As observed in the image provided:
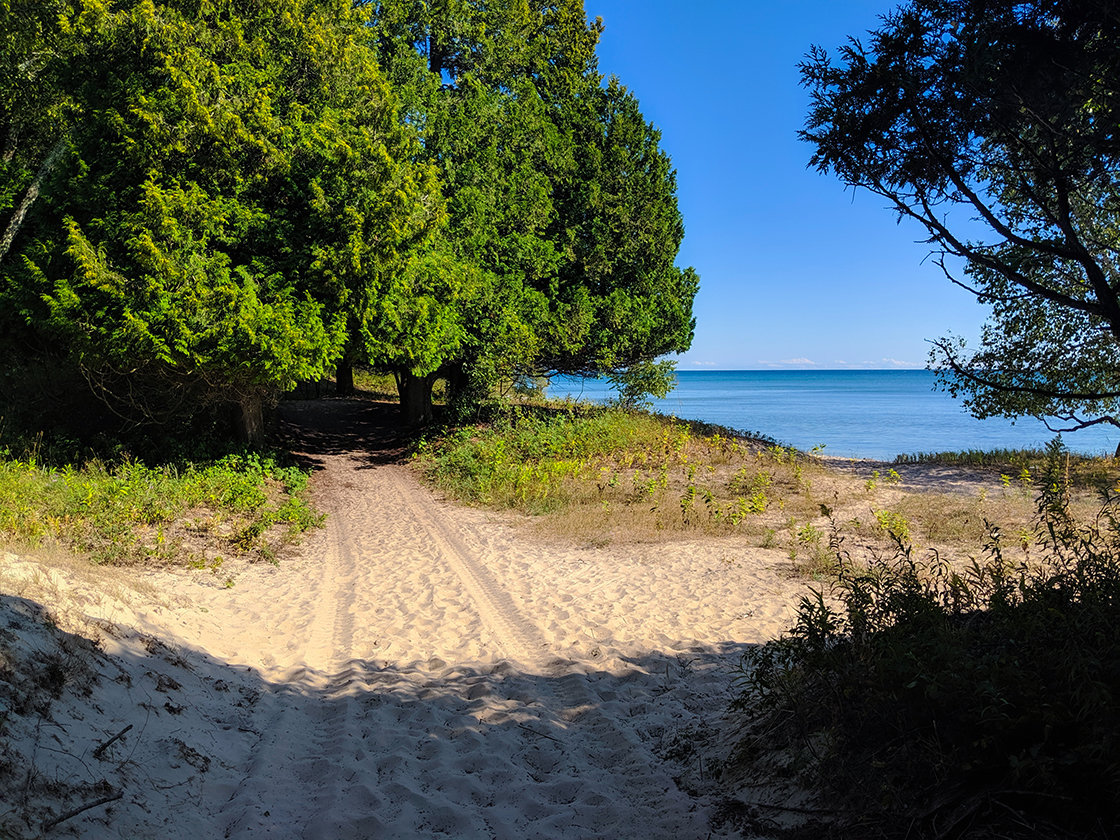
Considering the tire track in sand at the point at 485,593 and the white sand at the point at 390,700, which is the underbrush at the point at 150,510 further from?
the tire track in sand at the point at 485,593

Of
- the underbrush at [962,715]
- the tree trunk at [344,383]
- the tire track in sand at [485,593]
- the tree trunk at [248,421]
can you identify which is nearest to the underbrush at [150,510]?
the tree trunk at [248,421]

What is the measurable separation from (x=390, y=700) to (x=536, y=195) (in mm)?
16800

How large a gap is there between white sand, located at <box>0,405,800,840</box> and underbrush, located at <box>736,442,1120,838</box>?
0.71 m

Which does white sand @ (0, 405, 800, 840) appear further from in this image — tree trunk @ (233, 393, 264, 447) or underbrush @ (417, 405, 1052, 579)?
tree trunk @ (233, 393, 264, 447)

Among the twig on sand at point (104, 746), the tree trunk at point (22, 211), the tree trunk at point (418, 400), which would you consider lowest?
the twig on sand at point (104, 746)

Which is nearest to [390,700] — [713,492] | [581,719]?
[581,719]

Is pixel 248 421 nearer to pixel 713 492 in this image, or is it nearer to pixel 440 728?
pixel 713 492

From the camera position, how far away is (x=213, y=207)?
12.0 meters

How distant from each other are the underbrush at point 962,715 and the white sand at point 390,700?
0.71 m

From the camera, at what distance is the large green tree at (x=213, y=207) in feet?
36.0

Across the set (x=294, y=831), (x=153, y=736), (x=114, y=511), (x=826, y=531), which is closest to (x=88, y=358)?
(x=114, y=511)

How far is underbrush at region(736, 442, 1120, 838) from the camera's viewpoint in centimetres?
267

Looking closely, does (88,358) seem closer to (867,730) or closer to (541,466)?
(541,466)

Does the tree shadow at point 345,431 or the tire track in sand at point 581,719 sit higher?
the tree shadow at point 345,431
